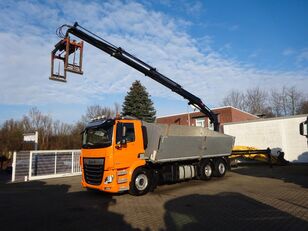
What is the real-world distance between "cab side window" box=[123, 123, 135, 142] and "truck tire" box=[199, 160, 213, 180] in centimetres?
500

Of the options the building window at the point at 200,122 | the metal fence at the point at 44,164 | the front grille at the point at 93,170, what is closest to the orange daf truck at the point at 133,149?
the front grille at the point at 93,170

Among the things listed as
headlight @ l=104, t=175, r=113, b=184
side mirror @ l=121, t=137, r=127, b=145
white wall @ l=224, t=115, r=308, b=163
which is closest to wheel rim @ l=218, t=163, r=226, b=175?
side mirror @ l=121, t=137, r=127, b=145

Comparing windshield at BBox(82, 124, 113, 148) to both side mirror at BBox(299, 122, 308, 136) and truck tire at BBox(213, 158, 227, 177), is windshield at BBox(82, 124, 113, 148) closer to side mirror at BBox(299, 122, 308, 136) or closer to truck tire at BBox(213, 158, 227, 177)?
truck tire at BBox(213, 158, 227, 177)

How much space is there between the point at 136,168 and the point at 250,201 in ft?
13.7

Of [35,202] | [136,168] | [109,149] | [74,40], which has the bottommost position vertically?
[35,202]

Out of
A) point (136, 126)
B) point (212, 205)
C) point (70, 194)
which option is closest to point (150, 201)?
point (212, 205)

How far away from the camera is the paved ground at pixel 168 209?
682 cm

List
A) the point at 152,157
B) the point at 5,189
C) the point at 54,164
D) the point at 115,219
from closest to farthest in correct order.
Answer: the point at 115,219
the point at 152,157
the point at 5,189
the point at 54,164

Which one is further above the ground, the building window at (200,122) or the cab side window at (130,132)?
the building window at (200,122)

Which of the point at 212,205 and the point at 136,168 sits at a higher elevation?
the point at 136,168

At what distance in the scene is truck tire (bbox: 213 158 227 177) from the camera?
15.2 m

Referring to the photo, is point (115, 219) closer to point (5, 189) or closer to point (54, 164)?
point (5, 189)

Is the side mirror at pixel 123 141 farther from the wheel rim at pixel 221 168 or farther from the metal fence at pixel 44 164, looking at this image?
the metal fence at pixel 44 164

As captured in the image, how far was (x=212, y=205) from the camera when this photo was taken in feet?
28.4
